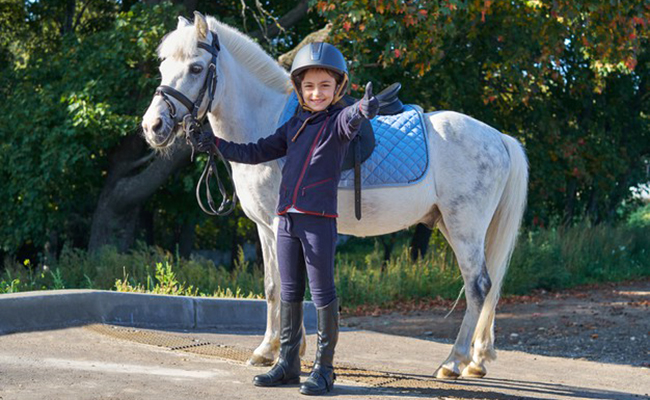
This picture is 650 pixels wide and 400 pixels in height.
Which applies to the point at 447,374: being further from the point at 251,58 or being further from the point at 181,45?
the point at 181,45

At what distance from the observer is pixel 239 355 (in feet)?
19.2

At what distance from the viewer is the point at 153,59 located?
13.2 meters

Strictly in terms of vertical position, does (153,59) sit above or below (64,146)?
above

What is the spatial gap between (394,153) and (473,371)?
175cm

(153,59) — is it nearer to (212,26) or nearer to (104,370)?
(212,26)

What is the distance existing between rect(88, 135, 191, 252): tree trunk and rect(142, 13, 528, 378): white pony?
845cm

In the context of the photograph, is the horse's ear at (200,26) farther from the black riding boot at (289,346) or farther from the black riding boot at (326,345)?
the black riding boot at (326,345)

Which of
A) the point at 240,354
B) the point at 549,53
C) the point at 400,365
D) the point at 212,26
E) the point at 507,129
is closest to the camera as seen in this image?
the point at 212,26

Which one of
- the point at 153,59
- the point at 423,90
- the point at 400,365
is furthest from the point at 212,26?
the point at 423,90

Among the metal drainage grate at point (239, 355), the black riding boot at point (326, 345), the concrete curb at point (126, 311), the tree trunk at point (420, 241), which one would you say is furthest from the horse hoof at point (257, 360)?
the tree trunk at point (420, 241)

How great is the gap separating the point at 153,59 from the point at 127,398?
32.3 feet

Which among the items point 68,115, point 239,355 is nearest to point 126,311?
point 239,355

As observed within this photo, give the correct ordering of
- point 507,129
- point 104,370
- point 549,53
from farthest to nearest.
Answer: point 507,129
point 549,53
point 104,370

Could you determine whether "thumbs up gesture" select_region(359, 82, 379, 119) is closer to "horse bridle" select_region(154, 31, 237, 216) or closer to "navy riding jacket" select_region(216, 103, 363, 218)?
"navy riding jacket" select_region(216, 103, 363, 218)
